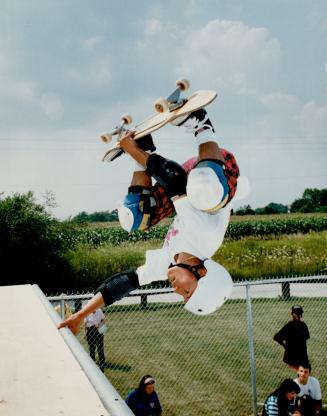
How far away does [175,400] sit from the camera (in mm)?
6664

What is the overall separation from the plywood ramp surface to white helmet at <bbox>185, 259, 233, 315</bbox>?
520mm

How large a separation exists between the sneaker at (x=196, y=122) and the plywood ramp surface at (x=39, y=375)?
0.98 m

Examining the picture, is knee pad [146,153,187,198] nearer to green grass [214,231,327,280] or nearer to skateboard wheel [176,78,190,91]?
skateboard wheel [176,78,190,91]

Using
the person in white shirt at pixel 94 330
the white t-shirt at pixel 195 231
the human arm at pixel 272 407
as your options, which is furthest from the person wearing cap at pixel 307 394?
the white t-shirt at pixel 195 231

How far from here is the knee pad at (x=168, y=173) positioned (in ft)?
6.15

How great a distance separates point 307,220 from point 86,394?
32.5 m

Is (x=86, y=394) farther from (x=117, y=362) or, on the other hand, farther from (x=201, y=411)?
(x=117, y=362)

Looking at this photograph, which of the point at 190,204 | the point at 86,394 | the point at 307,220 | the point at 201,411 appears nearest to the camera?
the point at 86,394

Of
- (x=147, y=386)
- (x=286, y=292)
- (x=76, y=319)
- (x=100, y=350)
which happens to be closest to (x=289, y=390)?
(x=147, y=386)

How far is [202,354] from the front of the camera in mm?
8938

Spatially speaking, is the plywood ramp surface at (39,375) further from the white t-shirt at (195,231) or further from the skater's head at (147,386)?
the skater's head at (147,386)

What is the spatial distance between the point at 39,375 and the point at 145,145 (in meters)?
1.01

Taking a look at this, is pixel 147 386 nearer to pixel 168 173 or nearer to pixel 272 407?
pixel 272 407

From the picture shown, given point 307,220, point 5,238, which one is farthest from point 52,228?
point 307,220
